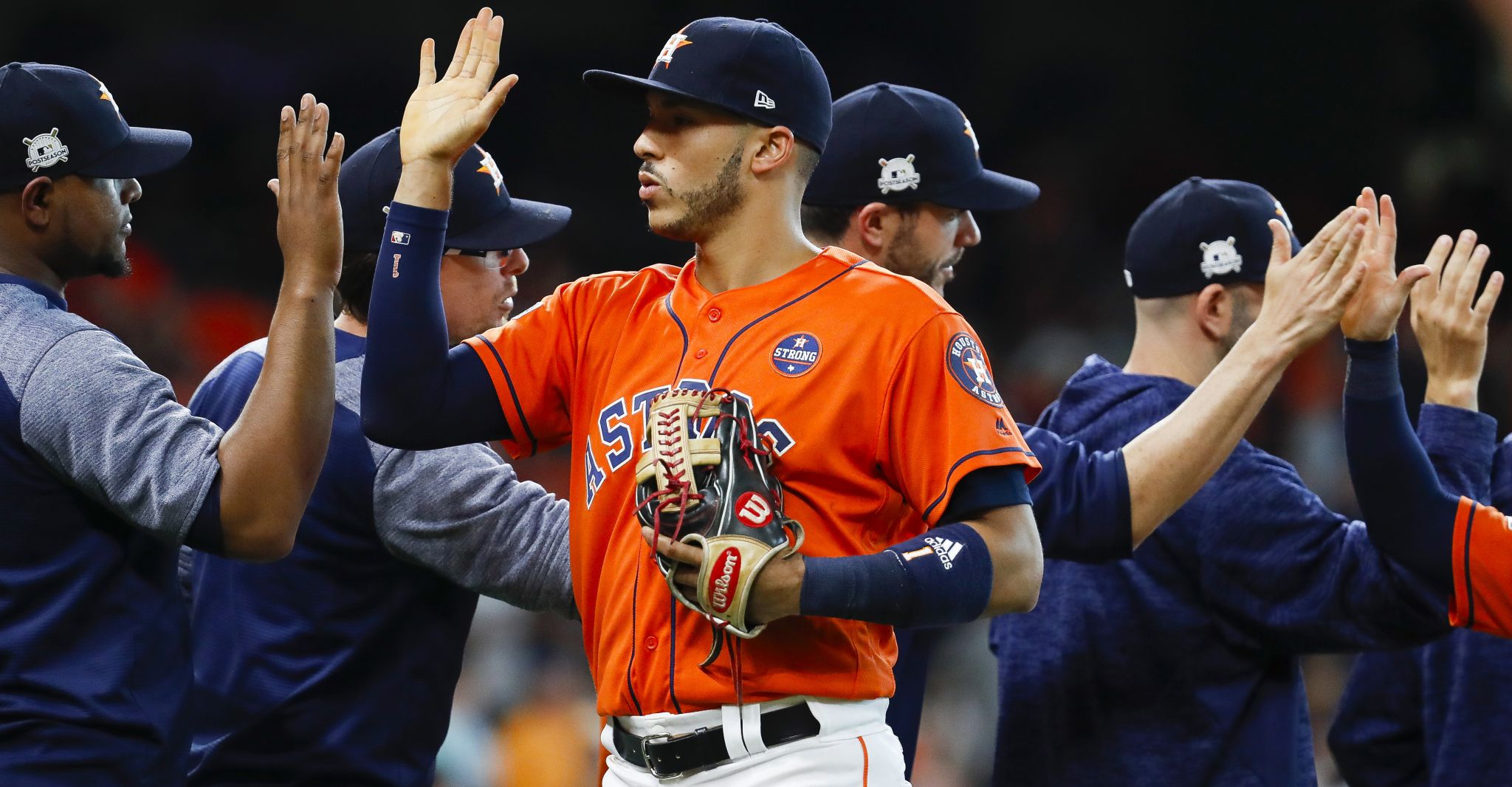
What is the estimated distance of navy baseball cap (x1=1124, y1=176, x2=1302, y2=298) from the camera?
13.2 ft

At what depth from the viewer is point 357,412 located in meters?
3.27

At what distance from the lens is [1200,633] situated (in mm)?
3689

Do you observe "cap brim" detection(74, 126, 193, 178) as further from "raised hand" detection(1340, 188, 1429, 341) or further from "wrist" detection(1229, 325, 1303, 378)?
"raised hand" detection(1340, 188, 1429, 341)

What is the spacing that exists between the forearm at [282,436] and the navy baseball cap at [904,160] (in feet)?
4.83

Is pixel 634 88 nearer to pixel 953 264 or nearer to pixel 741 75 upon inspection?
pixel 741 75

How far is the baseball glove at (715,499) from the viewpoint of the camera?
2.37 metres

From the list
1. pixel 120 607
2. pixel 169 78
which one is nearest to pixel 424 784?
pixel 120 607

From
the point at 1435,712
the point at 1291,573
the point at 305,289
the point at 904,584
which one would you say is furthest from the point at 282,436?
the point at 1435,712

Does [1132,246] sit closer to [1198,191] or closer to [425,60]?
[1198,191]

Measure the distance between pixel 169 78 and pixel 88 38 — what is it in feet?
1.83

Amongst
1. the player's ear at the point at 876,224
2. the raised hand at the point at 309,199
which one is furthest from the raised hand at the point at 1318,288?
the raised hand at the point at 309,199

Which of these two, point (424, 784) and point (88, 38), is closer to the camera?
point (424, 784)

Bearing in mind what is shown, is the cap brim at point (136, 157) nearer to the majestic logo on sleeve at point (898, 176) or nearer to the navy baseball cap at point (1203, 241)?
the majestic logo on sleeve at point (898, 176)

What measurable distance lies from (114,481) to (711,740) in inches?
46.3
